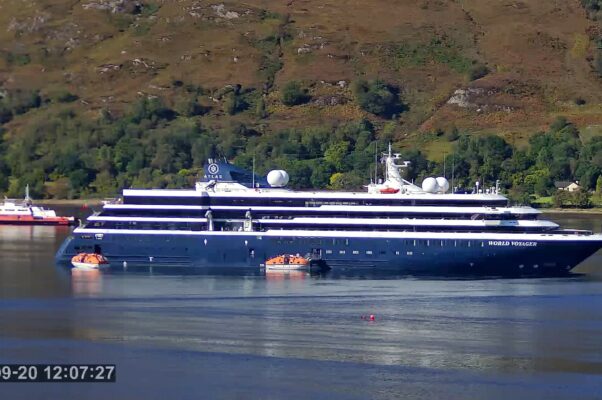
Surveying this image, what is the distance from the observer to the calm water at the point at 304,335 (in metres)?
48.3

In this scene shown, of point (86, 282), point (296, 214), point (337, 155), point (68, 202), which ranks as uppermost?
point (337, 155)

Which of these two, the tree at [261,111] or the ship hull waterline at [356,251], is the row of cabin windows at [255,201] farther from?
the tree at [261,111]

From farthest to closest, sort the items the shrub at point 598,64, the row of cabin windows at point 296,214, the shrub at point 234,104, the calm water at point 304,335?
the shrub at point 598,64 < the shrub at point 234,104 < the row of cabin windows at point 296,214 < the calm water at point 304,335

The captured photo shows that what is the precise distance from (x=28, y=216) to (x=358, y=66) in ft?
229

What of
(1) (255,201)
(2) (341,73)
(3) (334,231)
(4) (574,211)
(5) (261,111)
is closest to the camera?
(3) (334,231)

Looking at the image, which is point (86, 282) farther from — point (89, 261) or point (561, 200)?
point (561, 200)

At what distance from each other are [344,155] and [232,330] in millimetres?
104150

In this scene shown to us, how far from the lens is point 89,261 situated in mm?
78688

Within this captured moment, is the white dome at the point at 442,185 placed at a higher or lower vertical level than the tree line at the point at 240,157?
lower

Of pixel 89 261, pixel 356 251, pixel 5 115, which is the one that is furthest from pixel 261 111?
pixel 356 251

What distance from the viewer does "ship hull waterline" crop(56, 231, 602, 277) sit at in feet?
252

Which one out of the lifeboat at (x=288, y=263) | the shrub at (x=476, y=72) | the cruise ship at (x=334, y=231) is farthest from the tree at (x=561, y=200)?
the lifeboat at (x=288, y=263)

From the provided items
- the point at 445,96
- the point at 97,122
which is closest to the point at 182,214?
the point at 97,122
